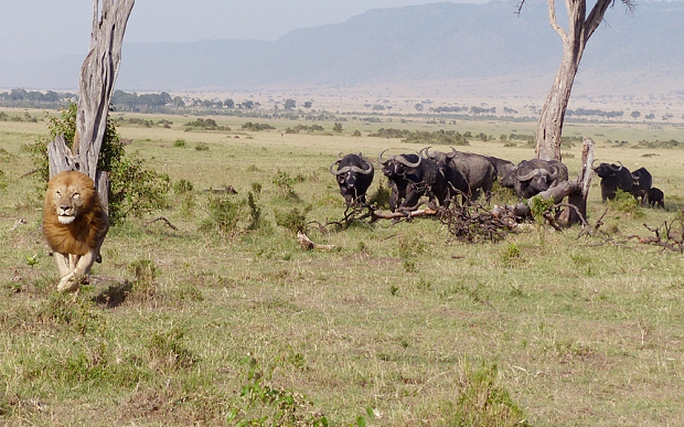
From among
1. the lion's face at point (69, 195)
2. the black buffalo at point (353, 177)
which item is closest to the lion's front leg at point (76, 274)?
the lion's face at point (69, 195)

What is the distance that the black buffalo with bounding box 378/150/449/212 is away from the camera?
17.3 meters

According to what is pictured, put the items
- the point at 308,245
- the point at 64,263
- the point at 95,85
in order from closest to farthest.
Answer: the point at 64,263
the point at 95,85
the point at 308,245

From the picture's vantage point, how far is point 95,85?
10.9 metres

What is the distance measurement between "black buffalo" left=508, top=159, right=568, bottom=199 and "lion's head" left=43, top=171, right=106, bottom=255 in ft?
35.6

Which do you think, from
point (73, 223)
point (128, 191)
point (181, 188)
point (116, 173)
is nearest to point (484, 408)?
point (73, 223)

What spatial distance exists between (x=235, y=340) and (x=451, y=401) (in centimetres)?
245

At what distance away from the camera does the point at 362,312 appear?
9133mm

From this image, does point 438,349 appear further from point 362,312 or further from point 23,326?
point 23,326

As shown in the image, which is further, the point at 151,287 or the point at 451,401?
the point at 151,287

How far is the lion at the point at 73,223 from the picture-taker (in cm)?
777

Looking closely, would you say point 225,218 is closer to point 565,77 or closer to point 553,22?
point 565,77

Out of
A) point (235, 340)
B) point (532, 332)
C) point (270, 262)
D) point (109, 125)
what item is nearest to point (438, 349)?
point (532, 332)

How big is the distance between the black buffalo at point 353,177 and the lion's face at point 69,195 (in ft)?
30.8

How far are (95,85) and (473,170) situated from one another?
417 inches
